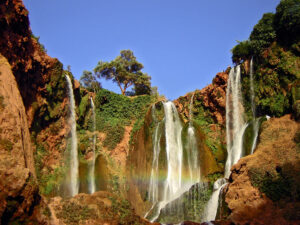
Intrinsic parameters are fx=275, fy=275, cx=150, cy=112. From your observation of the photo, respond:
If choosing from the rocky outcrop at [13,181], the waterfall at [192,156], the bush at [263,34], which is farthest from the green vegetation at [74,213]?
the bush at [263,34]

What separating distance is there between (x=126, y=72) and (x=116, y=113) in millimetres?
12439

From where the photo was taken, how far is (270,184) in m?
12.8

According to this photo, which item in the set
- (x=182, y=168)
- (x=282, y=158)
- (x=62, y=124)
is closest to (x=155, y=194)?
(x=182, y=168)

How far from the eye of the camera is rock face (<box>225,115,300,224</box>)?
38.0ft

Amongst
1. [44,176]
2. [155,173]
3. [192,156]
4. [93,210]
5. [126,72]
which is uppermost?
[126,72]

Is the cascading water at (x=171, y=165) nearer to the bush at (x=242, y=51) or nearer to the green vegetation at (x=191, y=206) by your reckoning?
the green vegetation at (x=191, y=206)

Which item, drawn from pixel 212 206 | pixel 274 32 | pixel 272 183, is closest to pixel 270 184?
pixel 272 183

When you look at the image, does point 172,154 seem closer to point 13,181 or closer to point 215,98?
point 215,98

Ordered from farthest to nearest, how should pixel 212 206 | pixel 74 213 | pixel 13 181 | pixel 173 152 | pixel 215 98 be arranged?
pixel 215 98 < pixel 173 152 < pixel 212 206 < pixel 74 213 < pixel 13 181

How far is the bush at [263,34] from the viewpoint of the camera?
2278 cm

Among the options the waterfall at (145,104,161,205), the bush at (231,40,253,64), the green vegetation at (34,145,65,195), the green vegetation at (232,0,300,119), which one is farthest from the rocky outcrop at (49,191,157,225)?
the bush at (231,40,253,64)

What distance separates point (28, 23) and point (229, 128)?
18.2 meters

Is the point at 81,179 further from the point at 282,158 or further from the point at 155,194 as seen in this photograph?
the point at 282,158

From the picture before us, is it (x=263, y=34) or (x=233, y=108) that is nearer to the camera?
(x=263, y=34)
